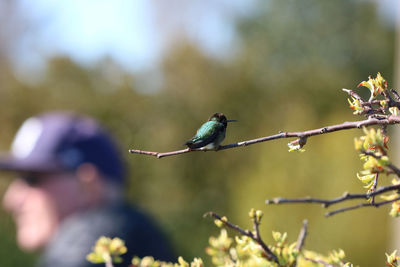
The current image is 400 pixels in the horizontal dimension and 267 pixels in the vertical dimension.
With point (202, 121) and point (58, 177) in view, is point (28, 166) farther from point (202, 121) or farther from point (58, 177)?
point (202, 121)

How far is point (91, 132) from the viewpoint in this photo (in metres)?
5.59

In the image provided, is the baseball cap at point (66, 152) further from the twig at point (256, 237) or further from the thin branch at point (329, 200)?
the thin branch at point (329, 200)

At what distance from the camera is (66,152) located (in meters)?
5.38

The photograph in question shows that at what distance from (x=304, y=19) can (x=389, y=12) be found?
13.2 feet

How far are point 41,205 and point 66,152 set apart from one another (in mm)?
577

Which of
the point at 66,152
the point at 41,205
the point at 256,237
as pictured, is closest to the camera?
the point at 256,237

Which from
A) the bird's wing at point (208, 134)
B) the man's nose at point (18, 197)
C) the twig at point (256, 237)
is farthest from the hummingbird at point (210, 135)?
the man's nose at point (18, 197)

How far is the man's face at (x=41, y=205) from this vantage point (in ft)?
16.6

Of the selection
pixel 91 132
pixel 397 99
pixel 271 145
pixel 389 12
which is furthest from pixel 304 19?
pixel 397 99

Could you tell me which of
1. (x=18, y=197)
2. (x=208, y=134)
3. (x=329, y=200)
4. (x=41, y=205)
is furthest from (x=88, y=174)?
(x=329, y=200)

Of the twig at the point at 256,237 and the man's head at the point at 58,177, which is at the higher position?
the man's head at the point at 58,177

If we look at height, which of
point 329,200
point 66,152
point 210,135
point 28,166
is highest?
point 66,152

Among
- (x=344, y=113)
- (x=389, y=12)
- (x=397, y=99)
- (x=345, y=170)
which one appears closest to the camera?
(x=397, y=99)

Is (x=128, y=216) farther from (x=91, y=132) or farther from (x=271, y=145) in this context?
(x=271, y=145)
